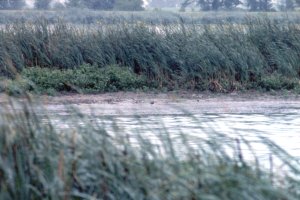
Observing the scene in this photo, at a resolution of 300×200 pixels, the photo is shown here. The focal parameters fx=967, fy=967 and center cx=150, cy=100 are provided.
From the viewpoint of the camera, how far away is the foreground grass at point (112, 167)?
733cm

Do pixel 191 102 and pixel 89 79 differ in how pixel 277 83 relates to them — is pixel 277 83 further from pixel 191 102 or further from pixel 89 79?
pixel 89 79

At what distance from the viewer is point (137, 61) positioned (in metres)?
23.5

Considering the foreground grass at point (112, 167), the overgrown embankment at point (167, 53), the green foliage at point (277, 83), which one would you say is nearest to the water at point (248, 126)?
the foreground grass at point (112, 167)

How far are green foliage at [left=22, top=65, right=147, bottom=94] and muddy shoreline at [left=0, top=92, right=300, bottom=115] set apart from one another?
13.4 inches

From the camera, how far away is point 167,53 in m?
23.5

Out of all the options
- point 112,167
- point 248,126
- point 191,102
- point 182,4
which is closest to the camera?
point 112,167

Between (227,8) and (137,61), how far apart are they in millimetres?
31555

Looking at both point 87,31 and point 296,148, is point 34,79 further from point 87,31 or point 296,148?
point 296,148

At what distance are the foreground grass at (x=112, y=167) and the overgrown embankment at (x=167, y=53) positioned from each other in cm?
1408

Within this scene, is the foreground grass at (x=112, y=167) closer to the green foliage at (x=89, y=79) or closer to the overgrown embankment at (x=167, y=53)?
the green foliage at (x=89, y=79)

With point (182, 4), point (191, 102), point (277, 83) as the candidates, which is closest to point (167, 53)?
point (191, 102)

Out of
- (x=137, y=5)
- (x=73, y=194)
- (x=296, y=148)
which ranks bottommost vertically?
(x=137, y=5)

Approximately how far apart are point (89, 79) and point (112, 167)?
1506cm

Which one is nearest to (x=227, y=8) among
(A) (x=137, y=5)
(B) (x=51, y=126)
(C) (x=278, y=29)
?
(A) (x=137, y=5)
